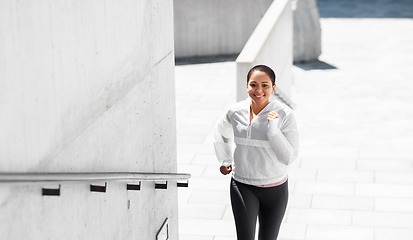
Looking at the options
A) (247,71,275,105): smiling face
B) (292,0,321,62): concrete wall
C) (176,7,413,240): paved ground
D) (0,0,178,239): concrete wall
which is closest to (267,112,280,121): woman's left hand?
(247,71,275,105): smiling face

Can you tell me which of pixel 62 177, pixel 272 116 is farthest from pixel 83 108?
pixel 272 116

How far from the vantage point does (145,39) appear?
198 inches

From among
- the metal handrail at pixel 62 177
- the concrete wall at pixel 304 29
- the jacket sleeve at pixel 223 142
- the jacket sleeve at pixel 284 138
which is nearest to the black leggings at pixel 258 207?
the jacket sleeve at pixel 223 142

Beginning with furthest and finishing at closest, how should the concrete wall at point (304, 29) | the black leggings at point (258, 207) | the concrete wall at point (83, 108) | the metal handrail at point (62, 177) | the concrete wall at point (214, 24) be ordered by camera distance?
the concrete wall at point (304, 29), the concrete wall at point (214, 24), the black leggings at point (258, 207), the concrete wall at point (83, 108), the metal handrail at point (62, 177)

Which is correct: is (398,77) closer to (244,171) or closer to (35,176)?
(244,171)

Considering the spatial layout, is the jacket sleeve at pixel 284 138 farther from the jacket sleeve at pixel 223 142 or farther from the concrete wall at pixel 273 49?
the concrete wall at pixel 273 49

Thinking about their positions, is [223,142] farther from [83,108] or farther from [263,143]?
[83,108]

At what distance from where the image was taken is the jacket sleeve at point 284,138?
16.3 ft

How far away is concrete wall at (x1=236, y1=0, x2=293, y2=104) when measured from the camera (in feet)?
31.7

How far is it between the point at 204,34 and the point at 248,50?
25.2ft

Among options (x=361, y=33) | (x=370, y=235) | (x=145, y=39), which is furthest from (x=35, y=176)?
(x=361, y=33)

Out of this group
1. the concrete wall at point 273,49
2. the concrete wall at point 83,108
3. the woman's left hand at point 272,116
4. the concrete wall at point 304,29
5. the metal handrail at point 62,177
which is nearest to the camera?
the metal handrail at point 62,177

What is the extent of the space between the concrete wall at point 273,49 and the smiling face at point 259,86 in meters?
4.48

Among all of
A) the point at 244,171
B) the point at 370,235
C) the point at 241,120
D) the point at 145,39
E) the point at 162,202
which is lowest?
the point at 370,235
